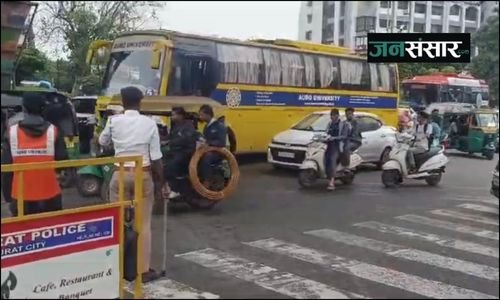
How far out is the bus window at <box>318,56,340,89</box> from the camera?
38.4 feet

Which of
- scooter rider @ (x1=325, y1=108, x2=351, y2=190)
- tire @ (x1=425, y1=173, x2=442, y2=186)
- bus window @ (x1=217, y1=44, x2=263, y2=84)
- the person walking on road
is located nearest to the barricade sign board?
the person walking on road

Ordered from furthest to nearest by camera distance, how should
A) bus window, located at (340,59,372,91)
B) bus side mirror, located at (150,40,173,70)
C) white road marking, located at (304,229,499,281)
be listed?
1. bus window, located at (340,59,372,91)
2. bus side mirror, located at (150,40,173,70)
3. white road marking, located at (304,229,499,281)

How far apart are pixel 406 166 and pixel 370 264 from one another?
453cm

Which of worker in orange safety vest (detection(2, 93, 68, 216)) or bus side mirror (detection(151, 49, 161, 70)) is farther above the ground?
bus side mirror (detection(151, 49, 161, 70))

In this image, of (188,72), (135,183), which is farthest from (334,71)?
(135,183)

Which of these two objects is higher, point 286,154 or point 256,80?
point 256,80

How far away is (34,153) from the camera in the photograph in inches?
141


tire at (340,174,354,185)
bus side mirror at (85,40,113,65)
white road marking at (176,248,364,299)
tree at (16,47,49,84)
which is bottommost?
white road marking at (176,248,364,299)

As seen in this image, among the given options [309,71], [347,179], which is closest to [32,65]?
[347,179]

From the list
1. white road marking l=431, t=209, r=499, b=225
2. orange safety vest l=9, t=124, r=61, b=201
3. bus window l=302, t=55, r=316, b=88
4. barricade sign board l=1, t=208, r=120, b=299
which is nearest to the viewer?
barricade sign board l=1, t=208, r=120, b=299

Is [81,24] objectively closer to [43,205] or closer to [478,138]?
[43,205]

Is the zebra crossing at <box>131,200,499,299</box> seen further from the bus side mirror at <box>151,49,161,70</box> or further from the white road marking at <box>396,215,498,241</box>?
the bus side mirror at <box>151,49,161,70</box>

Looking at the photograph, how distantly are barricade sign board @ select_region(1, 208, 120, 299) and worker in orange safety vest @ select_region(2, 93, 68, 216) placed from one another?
7.6 inches

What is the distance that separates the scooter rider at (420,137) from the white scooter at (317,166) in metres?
0.76
